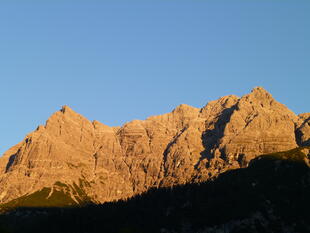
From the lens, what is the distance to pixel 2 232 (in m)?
128

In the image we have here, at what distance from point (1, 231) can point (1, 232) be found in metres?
1.57

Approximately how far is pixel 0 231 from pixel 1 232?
1137 mm

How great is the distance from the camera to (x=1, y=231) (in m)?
129

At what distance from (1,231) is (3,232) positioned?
927mm

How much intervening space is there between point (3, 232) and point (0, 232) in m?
1.39

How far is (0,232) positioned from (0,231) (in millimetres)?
1501

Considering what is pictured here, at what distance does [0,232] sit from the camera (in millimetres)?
127438

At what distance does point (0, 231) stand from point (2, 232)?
0.93 meters

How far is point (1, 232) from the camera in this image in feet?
420

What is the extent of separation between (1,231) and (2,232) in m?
1.26

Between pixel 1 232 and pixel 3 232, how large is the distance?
927 millimetres

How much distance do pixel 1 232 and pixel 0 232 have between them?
463 millimetres

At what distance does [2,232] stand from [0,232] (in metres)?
0.87
